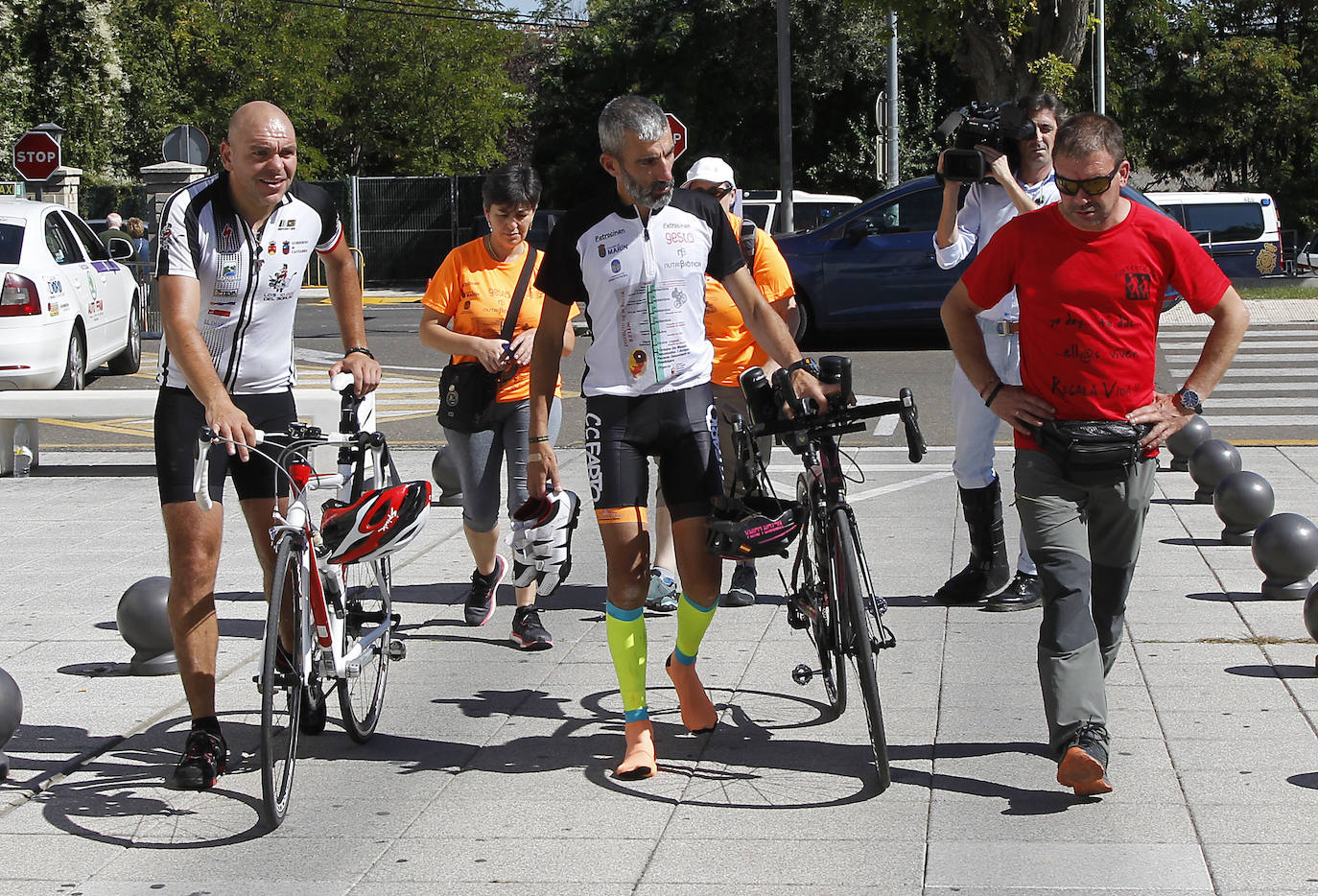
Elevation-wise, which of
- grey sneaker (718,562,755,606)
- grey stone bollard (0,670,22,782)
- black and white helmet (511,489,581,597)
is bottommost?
grey sneaker (718,562,755,606)

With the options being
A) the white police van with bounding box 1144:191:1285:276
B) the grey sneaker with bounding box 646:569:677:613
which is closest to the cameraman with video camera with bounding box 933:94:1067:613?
the grey sneaker with bounding box 646:569:677:613

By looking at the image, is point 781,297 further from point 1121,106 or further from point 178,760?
point 1121,106

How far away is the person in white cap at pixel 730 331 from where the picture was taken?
7117 millimetres

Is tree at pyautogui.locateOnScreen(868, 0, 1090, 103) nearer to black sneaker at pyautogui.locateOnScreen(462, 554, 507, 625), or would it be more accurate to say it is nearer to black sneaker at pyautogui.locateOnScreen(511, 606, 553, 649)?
black sneaker at pyautogui.locateOnScreen(462, 554, 507, 625)

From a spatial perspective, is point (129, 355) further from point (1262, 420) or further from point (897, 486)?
point (1262, 420)

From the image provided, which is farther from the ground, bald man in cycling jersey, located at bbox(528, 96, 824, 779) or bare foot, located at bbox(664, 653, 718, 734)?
bald man in cycling jersey, located at bbox(528, 96, 824, 779)

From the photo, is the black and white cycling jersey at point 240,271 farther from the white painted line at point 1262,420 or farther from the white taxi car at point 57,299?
the white taxi car at point 57,299

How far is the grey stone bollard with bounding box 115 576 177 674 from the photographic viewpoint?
20.1ft

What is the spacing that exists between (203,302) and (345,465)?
2.46 ft

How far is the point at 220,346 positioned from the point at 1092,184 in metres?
2.57

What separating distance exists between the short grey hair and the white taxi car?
10508 millimetres

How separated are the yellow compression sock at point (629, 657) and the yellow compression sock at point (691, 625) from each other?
0.21 meters

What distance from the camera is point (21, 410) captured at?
36.1ft

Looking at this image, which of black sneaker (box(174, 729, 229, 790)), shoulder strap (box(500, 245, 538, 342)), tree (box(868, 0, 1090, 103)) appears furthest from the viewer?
tree (box(868, 0, 1090, 103))
